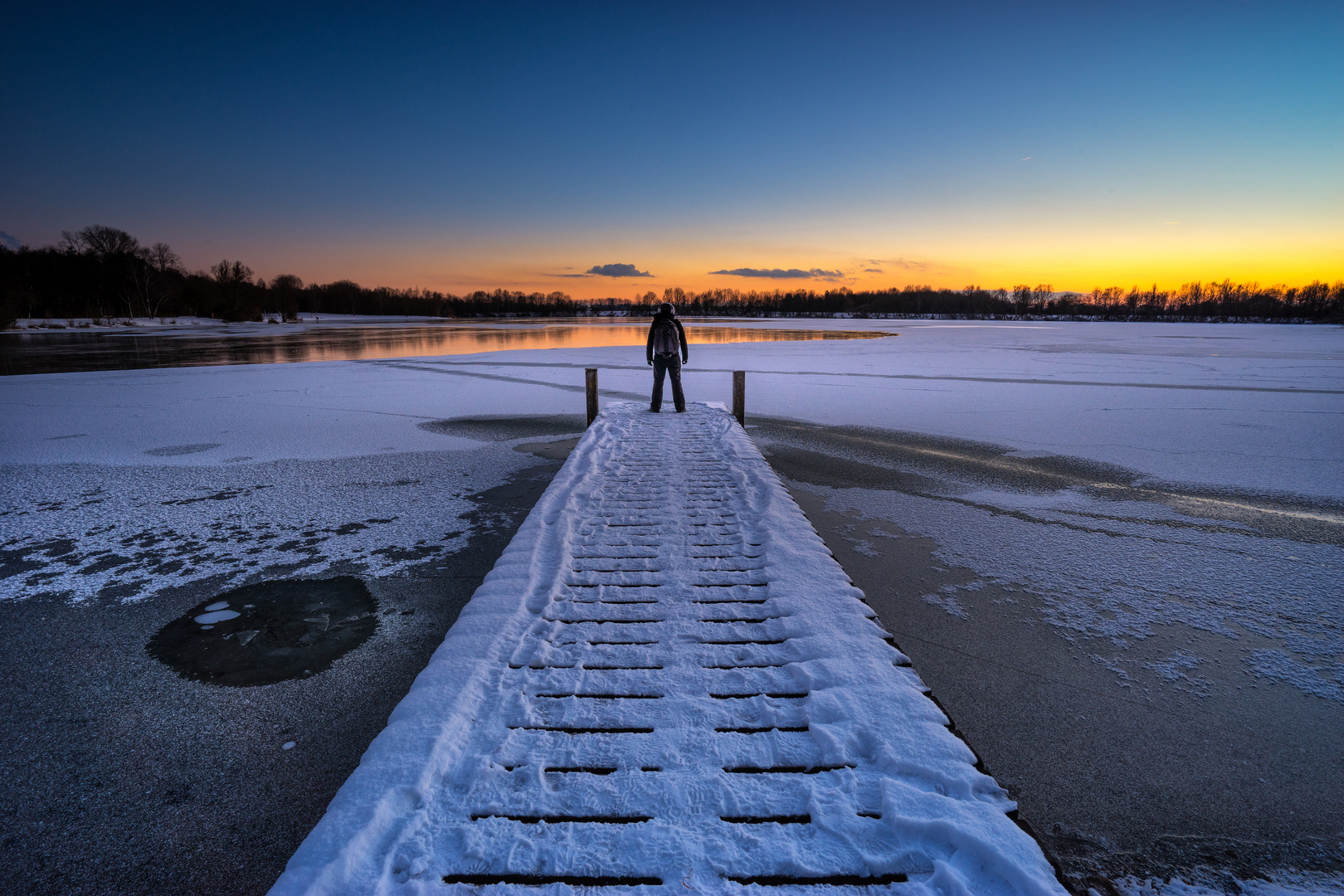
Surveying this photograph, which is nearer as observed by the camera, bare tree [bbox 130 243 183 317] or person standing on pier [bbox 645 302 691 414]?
person standing on pier [bbox 645 302 691 414]

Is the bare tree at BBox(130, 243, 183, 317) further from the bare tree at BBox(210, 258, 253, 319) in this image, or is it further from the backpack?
the backpack

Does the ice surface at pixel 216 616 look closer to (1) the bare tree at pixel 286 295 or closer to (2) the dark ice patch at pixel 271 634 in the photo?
(2) the dark ice patch at pixel 271 634

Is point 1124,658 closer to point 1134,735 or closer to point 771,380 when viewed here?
point 1134,735

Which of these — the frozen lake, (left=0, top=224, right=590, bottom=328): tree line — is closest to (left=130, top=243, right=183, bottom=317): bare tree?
(left=0, top=224, right=590, bottom=328): tree line

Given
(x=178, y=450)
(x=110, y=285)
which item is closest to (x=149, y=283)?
(x=110, y=285)

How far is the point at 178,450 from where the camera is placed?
7965 mm

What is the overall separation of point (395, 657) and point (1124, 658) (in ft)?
13.1

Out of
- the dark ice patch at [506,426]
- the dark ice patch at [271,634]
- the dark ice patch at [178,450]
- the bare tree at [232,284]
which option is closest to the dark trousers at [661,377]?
the dark ice patch at [506,426]

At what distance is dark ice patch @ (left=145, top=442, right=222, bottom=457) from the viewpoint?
7.72 meters

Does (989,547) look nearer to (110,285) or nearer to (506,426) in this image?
(506,426)

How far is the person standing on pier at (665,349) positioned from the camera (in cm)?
906

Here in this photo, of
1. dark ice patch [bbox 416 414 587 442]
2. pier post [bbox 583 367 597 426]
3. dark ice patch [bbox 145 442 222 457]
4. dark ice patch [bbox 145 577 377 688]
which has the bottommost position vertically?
dark ice patch [bbox 145 577 377 688]

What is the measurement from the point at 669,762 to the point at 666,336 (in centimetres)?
748

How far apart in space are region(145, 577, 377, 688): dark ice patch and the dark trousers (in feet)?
19.0
